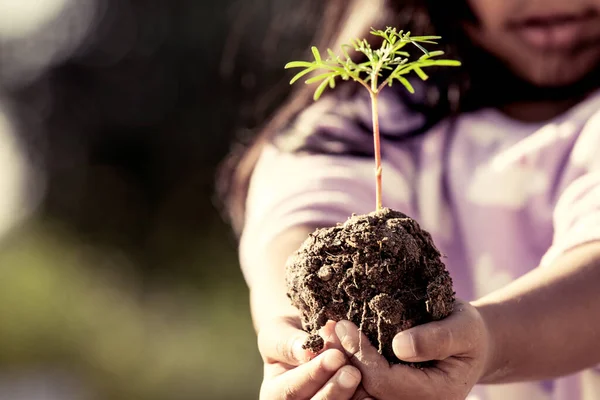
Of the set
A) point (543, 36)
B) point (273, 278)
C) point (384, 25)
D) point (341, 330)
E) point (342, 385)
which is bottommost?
point (342, 385)

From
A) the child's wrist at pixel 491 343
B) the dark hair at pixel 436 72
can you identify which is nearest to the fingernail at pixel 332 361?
the child's wrist at pixel 491 343

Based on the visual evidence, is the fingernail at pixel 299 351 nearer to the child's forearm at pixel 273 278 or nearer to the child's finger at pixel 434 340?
the child's finger at pixel 434 340

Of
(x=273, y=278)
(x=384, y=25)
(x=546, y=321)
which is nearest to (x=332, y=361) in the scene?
(x=546, y=321)

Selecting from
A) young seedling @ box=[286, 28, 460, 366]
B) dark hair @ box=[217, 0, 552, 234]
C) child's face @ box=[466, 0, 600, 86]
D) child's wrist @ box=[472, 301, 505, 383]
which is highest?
dark hair @ box=[217, 0, 552, 234]

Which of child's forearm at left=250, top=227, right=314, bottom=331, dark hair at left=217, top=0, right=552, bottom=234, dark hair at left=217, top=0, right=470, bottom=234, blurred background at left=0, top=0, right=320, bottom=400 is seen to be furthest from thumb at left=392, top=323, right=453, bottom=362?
blurred background at left=0, top=0, right=320, bottom=400

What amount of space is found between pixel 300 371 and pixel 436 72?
156cm

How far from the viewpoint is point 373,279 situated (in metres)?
1.25

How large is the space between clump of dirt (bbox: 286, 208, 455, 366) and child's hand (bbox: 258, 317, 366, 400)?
0.04 m

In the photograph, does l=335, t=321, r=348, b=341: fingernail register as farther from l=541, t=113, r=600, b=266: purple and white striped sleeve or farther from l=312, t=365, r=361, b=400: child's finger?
l=541, t=113, r=600, b=266: purple and white striped sleeve

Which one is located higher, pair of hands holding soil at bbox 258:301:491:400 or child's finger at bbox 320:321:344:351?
child's finger at bbox 320:321:344:351

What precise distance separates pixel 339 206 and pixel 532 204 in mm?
670

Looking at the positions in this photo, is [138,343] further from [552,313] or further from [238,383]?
[552,313]

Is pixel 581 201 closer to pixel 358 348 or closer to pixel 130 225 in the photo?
pixel 358 348

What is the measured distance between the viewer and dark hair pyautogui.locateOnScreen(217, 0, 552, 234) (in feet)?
7.72
